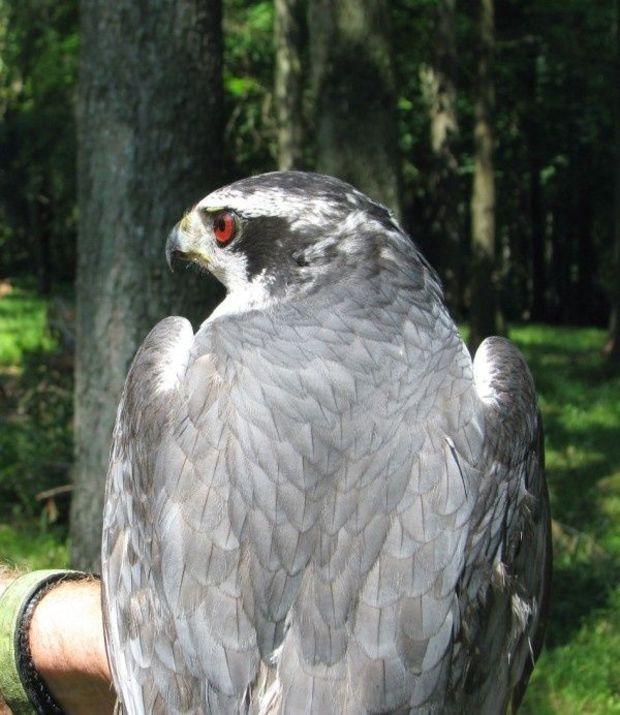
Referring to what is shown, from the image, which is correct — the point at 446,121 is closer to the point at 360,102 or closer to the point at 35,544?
the point at 360,102

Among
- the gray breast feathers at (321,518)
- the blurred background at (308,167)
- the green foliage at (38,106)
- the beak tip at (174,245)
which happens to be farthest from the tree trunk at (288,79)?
the gray breast feathers at (321,518)

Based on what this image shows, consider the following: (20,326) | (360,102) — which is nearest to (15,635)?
(360,102)

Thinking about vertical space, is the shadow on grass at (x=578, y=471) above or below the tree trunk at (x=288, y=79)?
below

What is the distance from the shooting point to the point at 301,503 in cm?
228

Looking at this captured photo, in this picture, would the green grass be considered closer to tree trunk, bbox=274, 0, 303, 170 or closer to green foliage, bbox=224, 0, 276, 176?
tree trunk, bbox=274, 0, 303, 170

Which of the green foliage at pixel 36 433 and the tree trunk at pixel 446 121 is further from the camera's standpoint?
the tree trunk at pixel 446 121

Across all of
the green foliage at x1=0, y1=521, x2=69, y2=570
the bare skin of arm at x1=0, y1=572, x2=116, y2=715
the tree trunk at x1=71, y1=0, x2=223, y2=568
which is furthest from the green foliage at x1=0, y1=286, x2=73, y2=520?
the bare skin of arm at x1=0, y1=572, x2=116, y2=715

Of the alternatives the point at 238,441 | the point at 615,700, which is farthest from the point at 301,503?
the point at 615,700

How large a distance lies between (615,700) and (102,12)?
380cm

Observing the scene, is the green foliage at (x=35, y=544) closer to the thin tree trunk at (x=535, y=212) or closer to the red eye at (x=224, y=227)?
the red eye at (x=224, y=227)

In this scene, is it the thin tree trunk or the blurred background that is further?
the thin tree trunk

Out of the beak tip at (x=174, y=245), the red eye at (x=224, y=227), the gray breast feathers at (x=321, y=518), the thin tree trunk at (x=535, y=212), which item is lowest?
the thin tree trunk at (x=535, y=212)

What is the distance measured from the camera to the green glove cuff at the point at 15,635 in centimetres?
273

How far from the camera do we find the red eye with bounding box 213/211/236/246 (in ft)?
8.98
